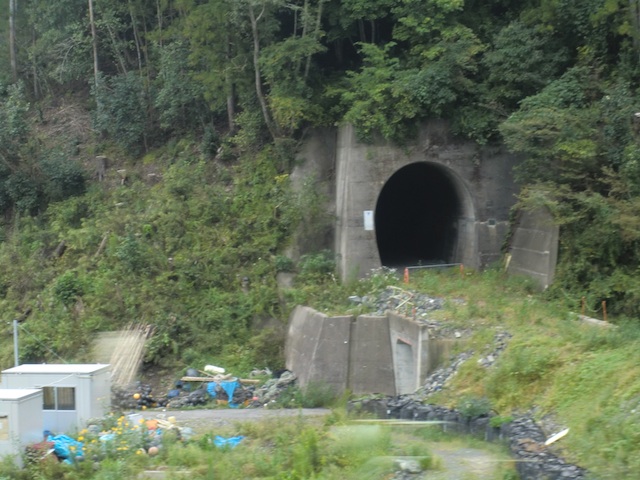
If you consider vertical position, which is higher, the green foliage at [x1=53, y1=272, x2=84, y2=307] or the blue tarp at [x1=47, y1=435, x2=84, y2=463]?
the green foliage at [x1=53, y1=272, x2=84, y2=307]

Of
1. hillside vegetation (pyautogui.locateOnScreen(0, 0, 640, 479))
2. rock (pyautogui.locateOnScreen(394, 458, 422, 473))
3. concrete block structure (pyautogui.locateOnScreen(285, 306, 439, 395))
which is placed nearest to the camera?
rock (pyautogui.locateOnScreen(394, 458, 422, 473))

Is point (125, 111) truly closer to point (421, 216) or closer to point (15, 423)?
point (421, 216)

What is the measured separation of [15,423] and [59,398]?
7.67ft

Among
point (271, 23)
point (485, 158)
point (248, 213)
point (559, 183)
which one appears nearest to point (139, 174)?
point (248, 213)

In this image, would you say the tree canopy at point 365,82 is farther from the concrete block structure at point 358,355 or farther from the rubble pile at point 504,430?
the rubble pile at point 504,430

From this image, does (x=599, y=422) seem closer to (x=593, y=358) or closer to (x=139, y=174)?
(x=593, y=358)

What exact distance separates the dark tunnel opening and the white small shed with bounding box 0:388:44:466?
16774 millimetres

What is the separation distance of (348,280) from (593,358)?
11999mm

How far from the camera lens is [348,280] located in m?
27.2

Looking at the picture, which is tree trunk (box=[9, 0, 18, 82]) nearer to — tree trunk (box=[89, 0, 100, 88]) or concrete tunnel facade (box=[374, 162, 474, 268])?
tree trunk (box=[89, 0, 100, 88])

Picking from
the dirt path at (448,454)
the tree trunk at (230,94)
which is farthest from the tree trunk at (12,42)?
the dirt path at (448,454)

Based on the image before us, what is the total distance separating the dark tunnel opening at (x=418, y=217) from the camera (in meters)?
30.8

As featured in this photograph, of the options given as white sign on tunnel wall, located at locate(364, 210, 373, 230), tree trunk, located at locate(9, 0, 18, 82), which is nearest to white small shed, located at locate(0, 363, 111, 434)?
white sign on tunnel wall, located at locate(364, 210, 373, 230)

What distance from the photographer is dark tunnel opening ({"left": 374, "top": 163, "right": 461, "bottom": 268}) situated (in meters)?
30.8
